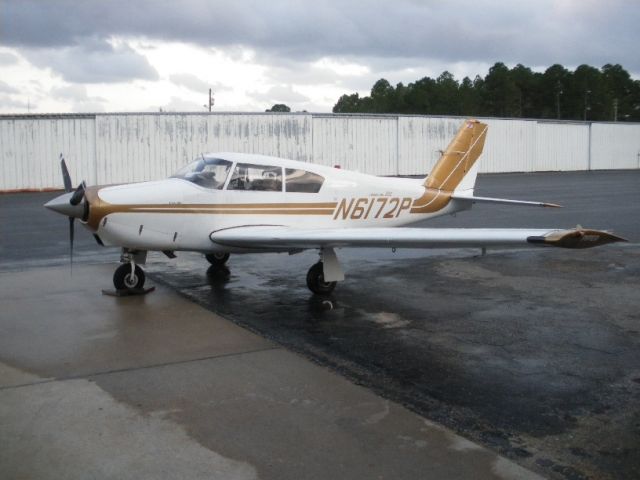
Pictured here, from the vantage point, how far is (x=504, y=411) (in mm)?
5105

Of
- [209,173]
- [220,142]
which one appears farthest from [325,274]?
[220,142]

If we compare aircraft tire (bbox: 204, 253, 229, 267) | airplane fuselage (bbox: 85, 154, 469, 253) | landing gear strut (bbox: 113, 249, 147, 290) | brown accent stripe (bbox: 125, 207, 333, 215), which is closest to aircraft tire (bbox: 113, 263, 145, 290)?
landing gear strut (bbox: 113, 249, 147, 290)

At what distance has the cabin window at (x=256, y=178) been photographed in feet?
31.3

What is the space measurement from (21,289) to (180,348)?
4320 mm

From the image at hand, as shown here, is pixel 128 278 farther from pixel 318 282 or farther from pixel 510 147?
pixel 510 147

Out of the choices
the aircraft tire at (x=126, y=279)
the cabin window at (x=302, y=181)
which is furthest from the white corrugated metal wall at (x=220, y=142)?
the aircraft tire at (x=126, y=279)

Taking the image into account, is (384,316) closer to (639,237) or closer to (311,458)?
(311,458)

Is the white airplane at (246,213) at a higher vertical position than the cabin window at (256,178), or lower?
lower

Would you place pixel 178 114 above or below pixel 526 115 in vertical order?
below

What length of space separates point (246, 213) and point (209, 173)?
2.64 feet

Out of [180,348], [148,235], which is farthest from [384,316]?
[148,235]

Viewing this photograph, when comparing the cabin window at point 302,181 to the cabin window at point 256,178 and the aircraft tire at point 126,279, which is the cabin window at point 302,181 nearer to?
the cabin window at point 256,178

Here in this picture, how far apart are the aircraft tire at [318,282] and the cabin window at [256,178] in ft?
4.51

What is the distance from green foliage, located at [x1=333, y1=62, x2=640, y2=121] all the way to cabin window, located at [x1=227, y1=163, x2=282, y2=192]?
8975 cm
